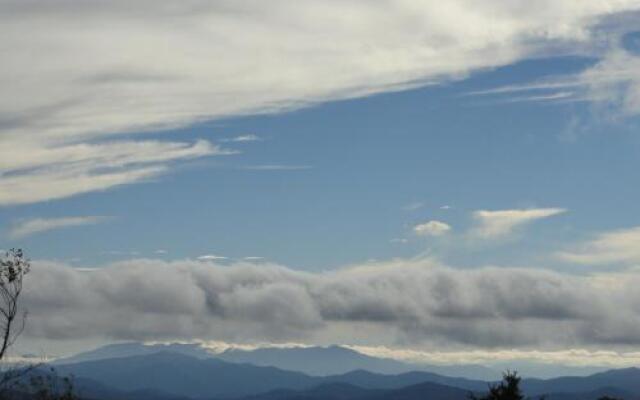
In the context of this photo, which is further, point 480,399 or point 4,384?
point 480,399

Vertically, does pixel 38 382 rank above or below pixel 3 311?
below

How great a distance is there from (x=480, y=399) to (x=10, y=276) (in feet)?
A: 177

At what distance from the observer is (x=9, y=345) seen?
63.3 m

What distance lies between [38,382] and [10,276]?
850 cm

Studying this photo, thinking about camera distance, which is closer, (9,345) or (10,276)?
(9,345)

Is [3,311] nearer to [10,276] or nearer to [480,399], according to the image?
[10,276]

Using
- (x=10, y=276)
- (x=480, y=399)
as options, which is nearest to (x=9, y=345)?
(x=10, y=276)

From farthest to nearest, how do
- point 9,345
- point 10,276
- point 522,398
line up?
point 522,398, point 10,276, point 9,345

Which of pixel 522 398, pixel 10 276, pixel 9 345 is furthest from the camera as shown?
pixel 522 398

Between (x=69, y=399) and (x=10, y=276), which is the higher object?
(x=10, y=276)

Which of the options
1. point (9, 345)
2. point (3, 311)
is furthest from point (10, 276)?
point (9, 345)

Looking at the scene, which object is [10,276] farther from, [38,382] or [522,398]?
[522,398]

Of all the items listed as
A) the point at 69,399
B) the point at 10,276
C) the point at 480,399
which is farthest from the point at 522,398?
the point at 10,276

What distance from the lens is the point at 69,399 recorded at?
75.4 meters
